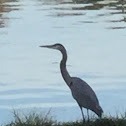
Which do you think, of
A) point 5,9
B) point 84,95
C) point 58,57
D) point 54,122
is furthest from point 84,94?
point 5,9

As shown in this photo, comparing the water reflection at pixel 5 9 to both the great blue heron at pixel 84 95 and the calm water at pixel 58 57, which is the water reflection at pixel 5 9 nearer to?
the calm water at pixel 58 57

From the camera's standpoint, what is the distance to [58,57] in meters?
14.4

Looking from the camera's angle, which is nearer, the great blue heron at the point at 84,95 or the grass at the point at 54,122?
the grass at the point at 54,122

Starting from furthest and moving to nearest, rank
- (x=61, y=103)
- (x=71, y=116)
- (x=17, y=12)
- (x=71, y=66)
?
(x=17, y=12) → (x=71, y=66) → (x=61, y=103) → (x=71, y=116)

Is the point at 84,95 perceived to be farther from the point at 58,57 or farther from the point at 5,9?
the point at 5,9

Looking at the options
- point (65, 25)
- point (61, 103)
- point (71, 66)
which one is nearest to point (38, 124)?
point (61, 103)

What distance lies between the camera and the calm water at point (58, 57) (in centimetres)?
1009

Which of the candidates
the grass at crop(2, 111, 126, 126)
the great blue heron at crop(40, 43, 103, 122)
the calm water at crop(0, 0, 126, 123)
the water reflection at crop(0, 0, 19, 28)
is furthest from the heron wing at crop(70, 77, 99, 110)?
the water reflection at crop(0, 0, 19, 28)

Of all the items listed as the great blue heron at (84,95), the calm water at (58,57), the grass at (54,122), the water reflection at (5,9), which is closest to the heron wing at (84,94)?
the great blue heron at (84,95)

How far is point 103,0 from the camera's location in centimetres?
2995

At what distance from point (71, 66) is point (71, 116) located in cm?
413

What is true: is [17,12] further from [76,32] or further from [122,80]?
[122,80]

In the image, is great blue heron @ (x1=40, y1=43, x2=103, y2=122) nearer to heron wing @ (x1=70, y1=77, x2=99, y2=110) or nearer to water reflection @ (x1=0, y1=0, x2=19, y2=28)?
heron wing @ (x1=70, y1=77, x2=99, y2=110)

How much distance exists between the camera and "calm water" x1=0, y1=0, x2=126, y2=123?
10.1m
